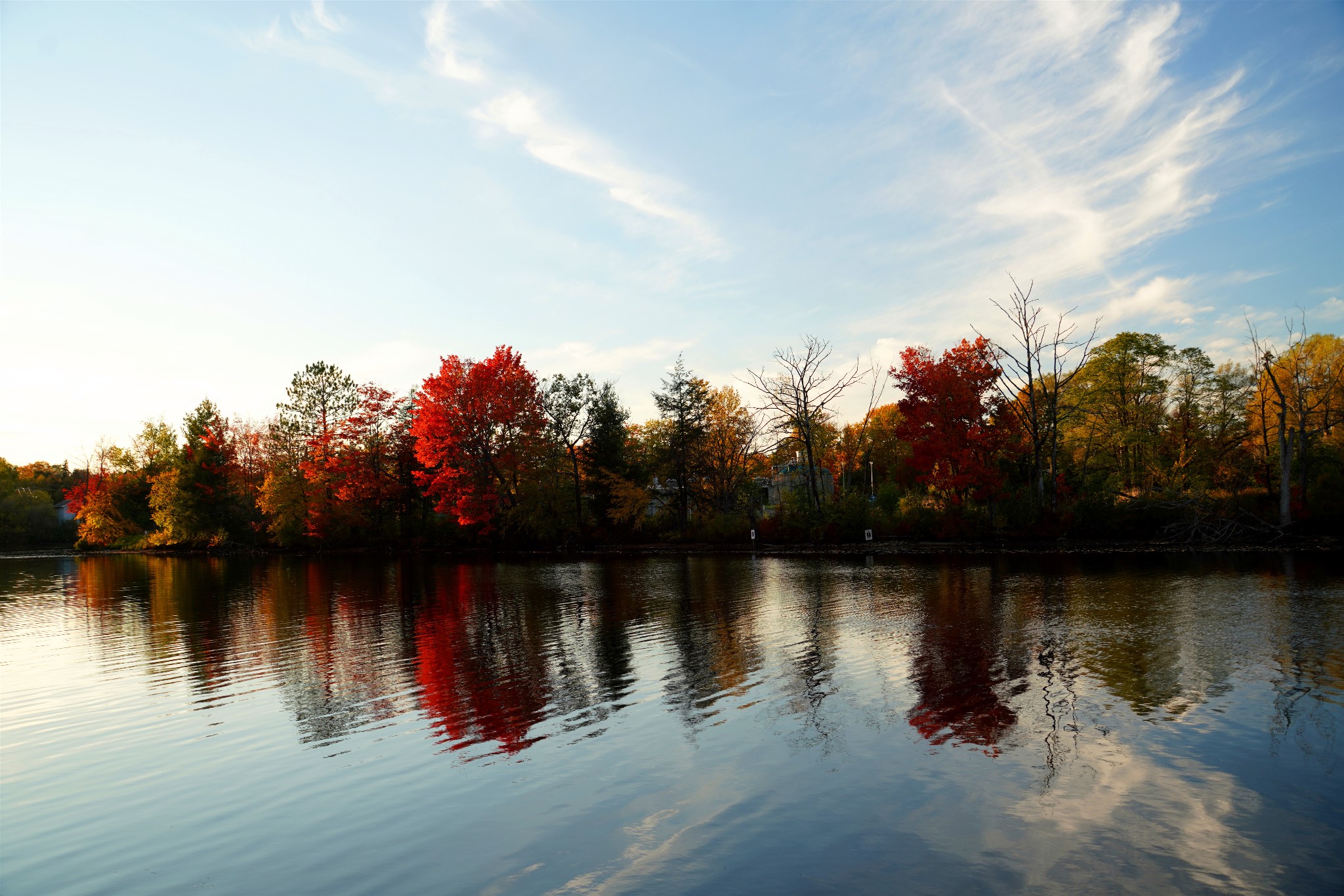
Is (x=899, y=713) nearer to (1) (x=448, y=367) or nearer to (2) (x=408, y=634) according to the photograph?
(2) (x=408, y=634)

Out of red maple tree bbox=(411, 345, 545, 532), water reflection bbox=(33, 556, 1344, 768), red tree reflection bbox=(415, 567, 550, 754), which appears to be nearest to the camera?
water reflection bbox=(33, 556, 1344, 768)

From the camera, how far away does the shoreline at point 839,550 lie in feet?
119

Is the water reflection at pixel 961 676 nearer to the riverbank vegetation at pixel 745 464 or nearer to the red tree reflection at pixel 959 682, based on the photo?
the red tree reflection at pixel 959 682

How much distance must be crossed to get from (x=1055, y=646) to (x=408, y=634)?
54.6 feet

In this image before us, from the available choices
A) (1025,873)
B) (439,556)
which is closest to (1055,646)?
(1025,873)

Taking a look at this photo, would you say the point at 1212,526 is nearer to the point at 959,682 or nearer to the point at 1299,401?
the point at 1299,401

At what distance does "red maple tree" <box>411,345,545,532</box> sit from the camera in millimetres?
58562

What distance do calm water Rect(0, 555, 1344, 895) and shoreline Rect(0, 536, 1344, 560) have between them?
52.5 feet

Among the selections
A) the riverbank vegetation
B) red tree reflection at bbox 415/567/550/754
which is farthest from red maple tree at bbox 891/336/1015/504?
red tree reflection at bbox 415/567/550/754

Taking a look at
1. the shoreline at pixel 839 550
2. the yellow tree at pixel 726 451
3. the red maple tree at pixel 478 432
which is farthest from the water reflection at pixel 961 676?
the red maple tree at pixel 478 432

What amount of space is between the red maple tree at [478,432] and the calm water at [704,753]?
1440 inches

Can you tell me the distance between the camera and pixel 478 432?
59.5m

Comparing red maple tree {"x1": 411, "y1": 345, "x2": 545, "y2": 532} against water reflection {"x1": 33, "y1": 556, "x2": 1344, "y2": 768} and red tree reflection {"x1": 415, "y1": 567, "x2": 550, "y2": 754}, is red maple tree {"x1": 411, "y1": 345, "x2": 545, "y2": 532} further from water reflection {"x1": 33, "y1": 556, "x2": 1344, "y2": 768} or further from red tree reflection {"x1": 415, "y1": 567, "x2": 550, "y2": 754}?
red tree reflection {"x1": 415, "y1": 567, "x2": 550, "y2": 754}

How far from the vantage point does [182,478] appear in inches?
2822
